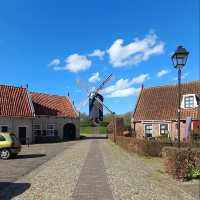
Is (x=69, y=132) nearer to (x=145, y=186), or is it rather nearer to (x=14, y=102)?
(x=14, y=102)

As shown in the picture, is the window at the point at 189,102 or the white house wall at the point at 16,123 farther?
the white house wall at the point at 16,123

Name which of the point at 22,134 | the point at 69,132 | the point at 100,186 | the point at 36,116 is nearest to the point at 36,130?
the point at 36,116

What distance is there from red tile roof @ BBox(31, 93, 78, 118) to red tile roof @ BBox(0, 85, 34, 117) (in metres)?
3.27

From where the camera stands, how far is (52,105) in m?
58.6

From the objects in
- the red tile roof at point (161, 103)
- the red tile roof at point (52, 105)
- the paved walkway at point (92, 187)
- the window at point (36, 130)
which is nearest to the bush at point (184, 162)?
the paved walkway at point (92, 187)

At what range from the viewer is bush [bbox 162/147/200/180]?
14.2m

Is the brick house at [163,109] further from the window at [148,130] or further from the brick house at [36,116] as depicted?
the brick house at [36,116]

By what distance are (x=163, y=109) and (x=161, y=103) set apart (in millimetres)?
1255

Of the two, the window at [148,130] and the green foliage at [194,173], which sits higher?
the window at [148,130]

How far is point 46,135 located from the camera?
54.9m

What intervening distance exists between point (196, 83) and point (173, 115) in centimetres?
476

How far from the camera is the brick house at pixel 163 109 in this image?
4303 centimetres

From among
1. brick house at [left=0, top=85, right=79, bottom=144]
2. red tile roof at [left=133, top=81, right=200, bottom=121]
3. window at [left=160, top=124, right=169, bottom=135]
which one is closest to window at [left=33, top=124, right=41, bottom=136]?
brick house at [left=0, top=85, right=79, bottom=144]

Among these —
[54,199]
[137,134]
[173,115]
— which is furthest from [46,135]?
[54,199]
